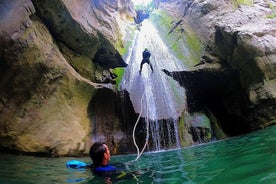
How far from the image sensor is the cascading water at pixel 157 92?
480 inches

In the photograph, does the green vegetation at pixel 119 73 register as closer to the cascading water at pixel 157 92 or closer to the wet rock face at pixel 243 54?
the cascading water at pixel 157 92

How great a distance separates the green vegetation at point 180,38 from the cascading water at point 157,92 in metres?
0.42

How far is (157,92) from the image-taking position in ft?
44.9

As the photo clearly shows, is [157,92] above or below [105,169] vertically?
above

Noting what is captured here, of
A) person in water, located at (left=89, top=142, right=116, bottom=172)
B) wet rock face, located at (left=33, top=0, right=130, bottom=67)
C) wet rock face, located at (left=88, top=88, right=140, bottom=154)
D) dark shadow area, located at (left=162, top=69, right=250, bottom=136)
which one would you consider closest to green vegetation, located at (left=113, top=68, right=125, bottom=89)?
wet rock face, located at (left=33, top=0, right=130, bottom=67)

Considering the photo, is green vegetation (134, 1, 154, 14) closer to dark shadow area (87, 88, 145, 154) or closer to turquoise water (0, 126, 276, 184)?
dark shadow area (87, 88, 145, 154)

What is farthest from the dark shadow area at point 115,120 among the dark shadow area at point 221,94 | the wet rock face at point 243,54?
the wet rock face at point 243,54

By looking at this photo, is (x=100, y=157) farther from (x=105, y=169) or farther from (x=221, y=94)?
(x=221, y=94)

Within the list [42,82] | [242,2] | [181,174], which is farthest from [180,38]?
[181,174]

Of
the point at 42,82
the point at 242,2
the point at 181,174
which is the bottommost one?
the point at 181,174

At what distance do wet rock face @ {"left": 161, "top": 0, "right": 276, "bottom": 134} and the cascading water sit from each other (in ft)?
3.92

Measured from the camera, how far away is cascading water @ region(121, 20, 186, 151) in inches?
480

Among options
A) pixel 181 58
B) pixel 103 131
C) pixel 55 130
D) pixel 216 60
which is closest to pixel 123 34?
pixel 181 58

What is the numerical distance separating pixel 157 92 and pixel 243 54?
3.85 metres
